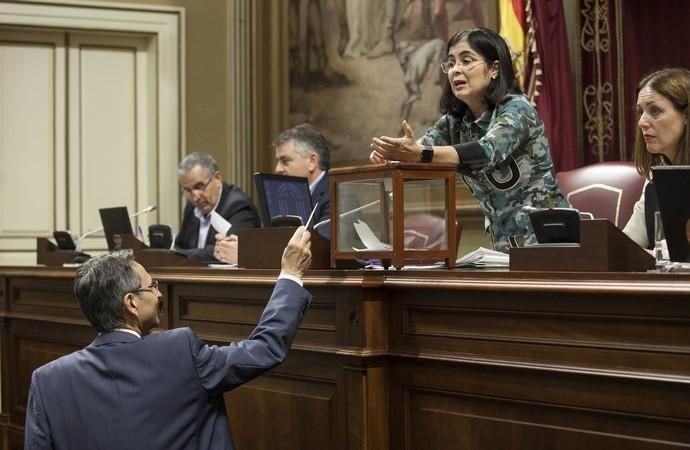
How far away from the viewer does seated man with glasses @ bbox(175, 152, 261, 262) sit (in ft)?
20.3

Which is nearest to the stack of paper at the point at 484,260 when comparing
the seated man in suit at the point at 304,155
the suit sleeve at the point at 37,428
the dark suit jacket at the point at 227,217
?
the suit sleeve at the point at 37,428

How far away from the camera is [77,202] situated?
325 inches

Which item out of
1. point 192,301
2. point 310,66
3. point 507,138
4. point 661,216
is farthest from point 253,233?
point 310,66

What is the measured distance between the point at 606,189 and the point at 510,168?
1.47 meters

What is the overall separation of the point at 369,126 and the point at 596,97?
2.03 m

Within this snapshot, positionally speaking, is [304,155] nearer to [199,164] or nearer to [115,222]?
[115,222]

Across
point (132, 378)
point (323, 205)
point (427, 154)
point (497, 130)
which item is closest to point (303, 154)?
point (323, 205)

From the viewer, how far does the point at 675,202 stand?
8.65 ft

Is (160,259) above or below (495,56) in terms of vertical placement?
below

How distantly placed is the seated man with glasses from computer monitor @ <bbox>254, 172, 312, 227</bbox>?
204 cm

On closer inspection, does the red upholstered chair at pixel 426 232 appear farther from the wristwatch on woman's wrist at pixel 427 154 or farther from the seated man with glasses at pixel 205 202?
the seated man with glasses at pixel 205 202

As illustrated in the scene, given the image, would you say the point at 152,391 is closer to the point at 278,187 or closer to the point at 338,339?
the point at 338,339

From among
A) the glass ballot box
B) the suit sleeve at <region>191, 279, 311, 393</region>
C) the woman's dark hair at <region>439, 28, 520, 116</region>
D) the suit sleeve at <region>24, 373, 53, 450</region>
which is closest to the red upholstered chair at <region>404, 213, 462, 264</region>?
the glass ballot box

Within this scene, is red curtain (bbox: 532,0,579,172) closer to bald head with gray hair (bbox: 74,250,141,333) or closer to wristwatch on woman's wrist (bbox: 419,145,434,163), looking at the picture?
wristwatch on woman's wrist (bbox: 419,145,434,163)
